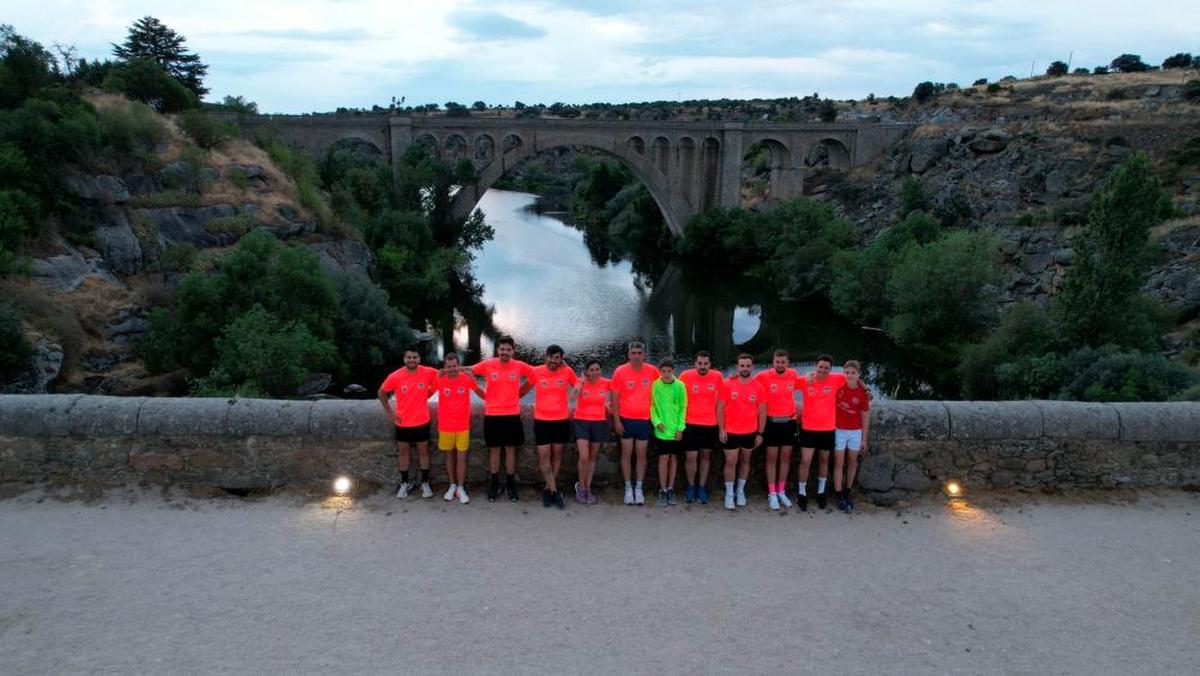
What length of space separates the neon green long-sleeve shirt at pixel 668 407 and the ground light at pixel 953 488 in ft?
6.53

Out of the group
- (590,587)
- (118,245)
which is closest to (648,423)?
(590,587)

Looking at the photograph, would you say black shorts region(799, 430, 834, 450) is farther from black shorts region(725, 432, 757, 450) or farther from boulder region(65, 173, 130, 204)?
boulder region(65, 173, 130, 204)

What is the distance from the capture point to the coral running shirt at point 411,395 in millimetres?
5781

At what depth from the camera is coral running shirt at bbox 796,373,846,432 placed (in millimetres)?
5891

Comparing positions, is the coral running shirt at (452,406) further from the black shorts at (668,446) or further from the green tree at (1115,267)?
the green tree at (1115,267)

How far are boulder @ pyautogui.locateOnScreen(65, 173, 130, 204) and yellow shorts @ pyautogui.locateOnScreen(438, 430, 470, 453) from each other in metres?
21.5

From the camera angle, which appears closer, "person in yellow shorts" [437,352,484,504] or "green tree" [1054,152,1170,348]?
"person in yellow shorts" [437,352,484,504]

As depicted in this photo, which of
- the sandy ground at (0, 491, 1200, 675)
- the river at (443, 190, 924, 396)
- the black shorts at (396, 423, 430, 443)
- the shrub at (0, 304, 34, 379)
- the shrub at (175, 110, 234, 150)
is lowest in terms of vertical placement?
the river at (443, 190, 924, 396)

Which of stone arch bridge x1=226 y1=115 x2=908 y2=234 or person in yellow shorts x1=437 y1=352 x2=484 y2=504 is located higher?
stone arch bridge x1=226 y1=115 x2=908 y2=234

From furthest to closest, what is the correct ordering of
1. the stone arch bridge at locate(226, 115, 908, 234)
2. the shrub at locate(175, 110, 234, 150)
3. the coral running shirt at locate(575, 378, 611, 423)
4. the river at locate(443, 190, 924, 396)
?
1. the stone arch bridge at locate(226, 115, 908, 234)
2. the shrub at locate(175, 110, 234, 150)
3. the river at locate(443, 190, 924, 396)
4. the coral running shirt at locate(575, 378, 611, 423)

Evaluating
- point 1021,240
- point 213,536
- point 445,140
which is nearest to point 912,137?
point 1021,240

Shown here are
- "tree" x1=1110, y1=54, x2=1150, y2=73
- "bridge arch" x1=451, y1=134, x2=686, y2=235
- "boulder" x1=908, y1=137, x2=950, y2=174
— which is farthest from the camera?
"tree" x1=1110, y1=54, x2=1150, y2=73

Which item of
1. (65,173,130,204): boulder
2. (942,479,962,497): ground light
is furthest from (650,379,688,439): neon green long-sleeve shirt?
(65,173,130,204): boulder

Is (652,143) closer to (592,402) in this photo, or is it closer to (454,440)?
(592,402)
